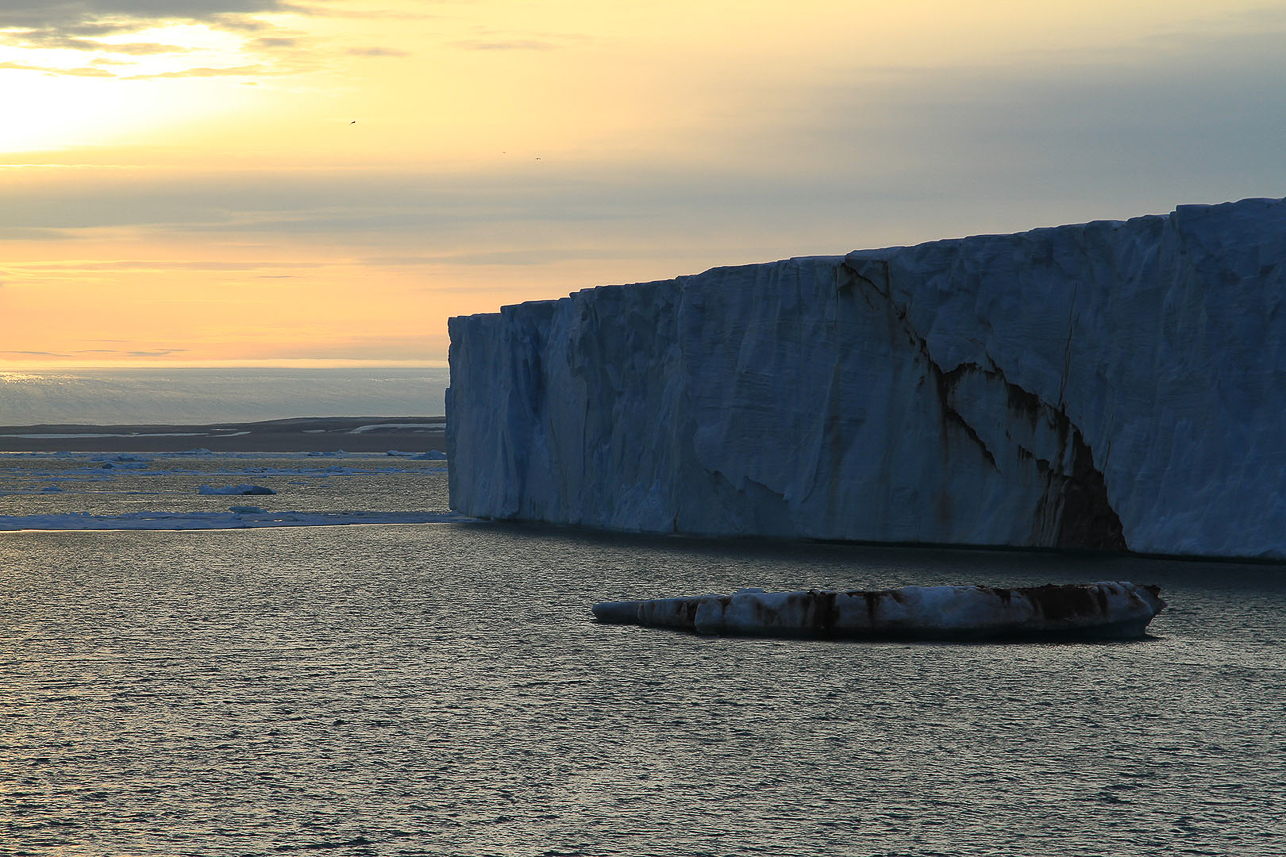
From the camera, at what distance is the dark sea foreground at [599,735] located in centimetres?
398

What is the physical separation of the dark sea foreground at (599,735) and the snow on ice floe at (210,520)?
371 inches

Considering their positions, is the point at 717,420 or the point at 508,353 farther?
the point at 508,353

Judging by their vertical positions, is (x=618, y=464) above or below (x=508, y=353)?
below

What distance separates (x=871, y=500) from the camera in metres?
14.3

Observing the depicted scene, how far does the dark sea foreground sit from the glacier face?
2326 mm

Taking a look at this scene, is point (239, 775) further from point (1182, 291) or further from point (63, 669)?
point (1182, 291)

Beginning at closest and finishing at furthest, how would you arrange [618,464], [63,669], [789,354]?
[63,669] < [789,354] < [618,464]

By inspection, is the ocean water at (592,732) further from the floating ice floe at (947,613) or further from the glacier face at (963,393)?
the glacier face at (963,393)

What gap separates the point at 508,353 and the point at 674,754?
51.4 ft

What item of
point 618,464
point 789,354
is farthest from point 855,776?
point 618,464

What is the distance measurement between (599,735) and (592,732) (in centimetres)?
6

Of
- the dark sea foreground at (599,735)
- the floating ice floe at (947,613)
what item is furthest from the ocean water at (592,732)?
the floating ice floe at (947,613)

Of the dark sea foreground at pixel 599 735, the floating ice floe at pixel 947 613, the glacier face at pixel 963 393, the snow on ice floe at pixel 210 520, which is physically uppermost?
the glacier face at pixel 963 393

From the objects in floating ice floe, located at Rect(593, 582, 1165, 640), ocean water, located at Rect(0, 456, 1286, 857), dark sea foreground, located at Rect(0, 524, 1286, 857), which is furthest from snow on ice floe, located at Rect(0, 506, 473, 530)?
floating ice floe, located at Rect(593, 582, 1165, 640)
